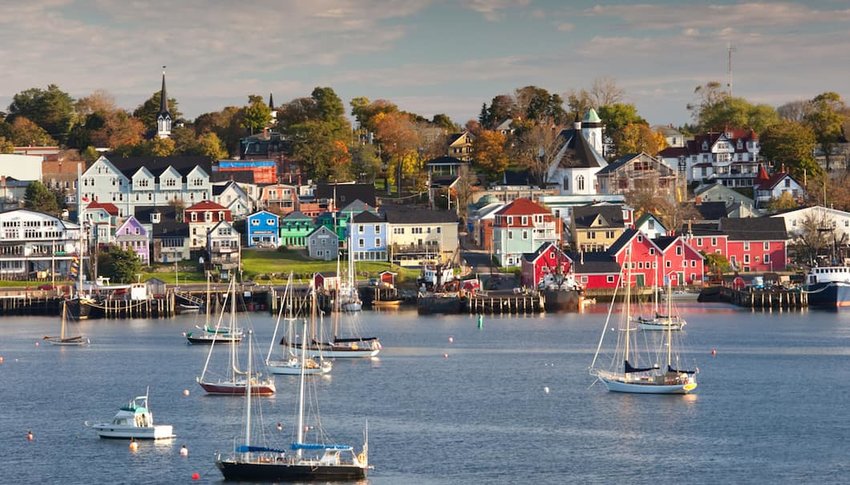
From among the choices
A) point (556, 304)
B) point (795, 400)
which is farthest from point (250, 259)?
point (795, 400)

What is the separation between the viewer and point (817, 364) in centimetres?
7300

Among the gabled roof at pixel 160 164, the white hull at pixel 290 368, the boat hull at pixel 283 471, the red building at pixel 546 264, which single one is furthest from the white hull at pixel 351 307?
the boat hull at pixel 283 471

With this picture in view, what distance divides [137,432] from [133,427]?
0.25 m

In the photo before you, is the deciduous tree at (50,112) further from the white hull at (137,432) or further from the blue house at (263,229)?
the white hull at (137,432)

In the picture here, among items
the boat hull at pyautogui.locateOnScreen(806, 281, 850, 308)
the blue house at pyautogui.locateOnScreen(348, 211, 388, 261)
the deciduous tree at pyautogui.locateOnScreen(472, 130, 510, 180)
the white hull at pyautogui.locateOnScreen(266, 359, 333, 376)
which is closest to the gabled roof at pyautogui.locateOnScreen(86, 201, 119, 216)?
the blue house at pyautogui.locateOnScreen(348, 211, 388, 261)

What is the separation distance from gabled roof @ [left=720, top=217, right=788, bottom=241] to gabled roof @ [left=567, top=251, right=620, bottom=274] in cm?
1077

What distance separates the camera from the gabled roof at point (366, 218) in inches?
4498

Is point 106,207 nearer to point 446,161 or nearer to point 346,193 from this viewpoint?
point 346,193

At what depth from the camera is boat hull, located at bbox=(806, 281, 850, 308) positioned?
102m

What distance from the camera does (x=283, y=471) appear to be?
151 feet

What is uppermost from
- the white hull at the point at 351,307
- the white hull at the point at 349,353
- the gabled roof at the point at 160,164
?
the gabled roof at the point at 160,164

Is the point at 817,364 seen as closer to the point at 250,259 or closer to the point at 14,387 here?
the point at 14,387

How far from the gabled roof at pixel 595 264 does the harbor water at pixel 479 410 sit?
16.7 m

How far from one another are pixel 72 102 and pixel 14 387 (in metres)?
101
